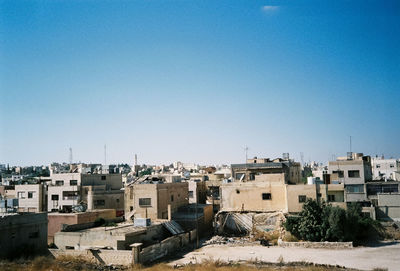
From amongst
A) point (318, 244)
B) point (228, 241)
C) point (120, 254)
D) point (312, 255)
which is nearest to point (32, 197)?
point (120, 254)

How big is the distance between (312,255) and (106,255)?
15983 mm

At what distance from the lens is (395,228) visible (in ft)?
110

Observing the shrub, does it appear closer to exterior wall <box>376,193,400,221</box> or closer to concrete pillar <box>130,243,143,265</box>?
exterior wall <box>376,193,400,221</box>

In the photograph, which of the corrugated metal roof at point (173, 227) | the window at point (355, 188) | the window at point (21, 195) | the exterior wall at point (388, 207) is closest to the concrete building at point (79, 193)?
the window at point (21, 195)

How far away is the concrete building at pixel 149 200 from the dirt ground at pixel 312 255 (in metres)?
7.33

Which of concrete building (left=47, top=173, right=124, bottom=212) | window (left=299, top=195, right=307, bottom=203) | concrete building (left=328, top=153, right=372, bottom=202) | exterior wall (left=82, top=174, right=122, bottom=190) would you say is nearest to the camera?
window (left=299, top=195, right=307, bottom=203)

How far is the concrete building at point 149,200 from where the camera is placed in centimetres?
3641

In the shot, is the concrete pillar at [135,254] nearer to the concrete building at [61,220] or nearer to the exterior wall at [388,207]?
the concrete building at [61,220]

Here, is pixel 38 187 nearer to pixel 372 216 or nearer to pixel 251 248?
pixel 251 248

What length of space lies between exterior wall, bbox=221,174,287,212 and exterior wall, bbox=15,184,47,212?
27.7 metres

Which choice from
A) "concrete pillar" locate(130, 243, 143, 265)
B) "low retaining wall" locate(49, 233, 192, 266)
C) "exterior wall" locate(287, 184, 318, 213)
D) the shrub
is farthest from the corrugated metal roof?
"exterior wall" locate(287, 184, 318, 213)

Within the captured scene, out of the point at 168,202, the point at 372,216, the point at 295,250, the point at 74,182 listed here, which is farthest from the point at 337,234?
the point at 74,182

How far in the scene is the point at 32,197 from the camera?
49781mm

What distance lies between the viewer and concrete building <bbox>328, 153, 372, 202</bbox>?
37.2 metres
